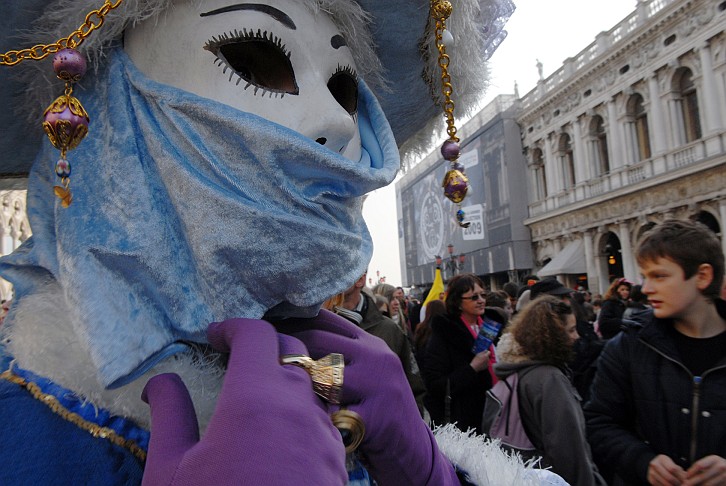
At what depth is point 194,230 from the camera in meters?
0.61

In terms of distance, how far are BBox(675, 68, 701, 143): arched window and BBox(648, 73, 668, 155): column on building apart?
450mm

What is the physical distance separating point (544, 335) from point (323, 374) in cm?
182

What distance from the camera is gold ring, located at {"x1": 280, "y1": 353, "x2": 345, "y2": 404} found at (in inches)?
Result: 19.2

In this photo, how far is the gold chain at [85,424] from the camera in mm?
543

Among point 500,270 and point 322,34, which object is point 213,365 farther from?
point 500,270

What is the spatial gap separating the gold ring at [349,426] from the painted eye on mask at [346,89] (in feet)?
1.69

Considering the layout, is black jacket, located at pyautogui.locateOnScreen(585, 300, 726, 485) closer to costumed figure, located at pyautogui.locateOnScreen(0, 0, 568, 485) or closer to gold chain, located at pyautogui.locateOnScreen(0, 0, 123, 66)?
costumed figure, located at pyautogui.locateOnScreen(0, 0, 568, 485)

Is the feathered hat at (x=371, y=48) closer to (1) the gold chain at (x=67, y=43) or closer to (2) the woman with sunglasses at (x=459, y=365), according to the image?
(1) the gold chain at (x=67, y=43)

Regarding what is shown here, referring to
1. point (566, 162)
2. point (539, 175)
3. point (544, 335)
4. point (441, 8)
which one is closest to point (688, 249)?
point (544, 335)

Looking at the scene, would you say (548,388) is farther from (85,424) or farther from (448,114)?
(85,424)

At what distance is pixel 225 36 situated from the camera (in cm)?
69

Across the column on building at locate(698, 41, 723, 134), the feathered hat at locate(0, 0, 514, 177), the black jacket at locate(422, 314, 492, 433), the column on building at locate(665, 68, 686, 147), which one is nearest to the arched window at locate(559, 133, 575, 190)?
the column on building at locate(665, 68, 686, 147)

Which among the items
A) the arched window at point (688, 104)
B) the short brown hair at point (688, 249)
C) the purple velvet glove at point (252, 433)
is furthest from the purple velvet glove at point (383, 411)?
the arched window at point (688, 104)

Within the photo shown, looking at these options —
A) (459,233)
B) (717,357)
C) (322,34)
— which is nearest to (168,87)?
(322,34)
